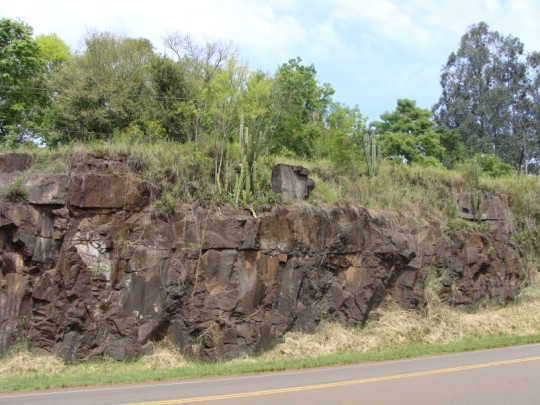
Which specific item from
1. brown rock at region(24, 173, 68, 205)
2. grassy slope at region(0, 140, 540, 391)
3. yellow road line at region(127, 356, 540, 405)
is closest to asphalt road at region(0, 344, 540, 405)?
yellow road line at region(127, 356, 540, 405)

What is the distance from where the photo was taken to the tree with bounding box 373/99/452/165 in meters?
38.8

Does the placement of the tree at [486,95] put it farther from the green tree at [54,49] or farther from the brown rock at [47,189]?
the brown rock at [47,189]

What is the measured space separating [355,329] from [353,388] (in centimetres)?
758

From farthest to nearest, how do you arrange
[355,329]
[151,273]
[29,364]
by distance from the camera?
1. [355,329]
2. [151,273]
3. [29,364]

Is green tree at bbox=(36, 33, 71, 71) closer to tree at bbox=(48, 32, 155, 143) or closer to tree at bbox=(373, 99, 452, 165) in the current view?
tree at bbox=(48, 32, 155, 143)

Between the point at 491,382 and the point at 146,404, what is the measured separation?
6202mm

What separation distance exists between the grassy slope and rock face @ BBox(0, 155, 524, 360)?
0.58m

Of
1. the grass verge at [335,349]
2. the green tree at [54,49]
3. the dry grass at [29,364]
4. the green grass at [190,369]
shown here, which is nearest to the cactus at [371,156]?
the grass verge at [335,349]

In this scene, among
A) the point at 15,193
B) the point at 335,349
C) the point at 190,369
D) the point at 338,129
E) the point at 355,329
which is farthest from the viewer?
the point at 338,129

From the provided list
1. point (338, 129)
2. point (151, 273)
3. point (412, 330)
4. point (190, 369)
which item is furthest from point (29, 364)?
point (338, 129)

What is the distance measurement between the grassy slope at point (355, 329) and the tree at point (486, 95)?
20.8 metres

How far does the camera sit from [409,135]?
39.3 m

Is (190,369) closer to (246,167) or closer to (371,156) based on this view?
(246,167)

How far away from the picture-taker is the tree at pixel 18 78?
25.5m
